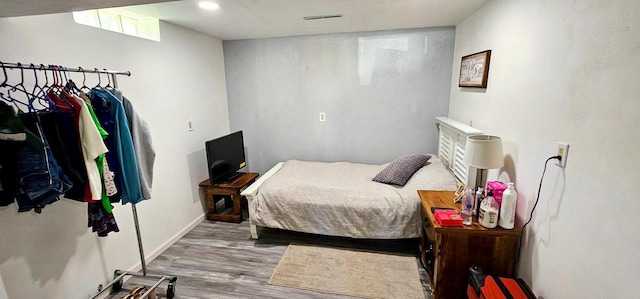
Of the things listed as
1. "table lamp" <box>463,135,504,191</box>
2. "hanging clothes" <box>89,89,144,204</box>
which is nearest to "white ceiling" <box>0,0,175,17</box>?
"hanging clothes" <box>89,89,144,204</box>

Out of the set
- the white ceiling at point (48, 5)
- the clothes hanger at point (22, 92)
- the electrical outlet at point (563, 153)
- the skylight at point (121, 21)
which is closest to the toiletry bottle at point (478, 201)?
the electrical outlet at point (563, 153)

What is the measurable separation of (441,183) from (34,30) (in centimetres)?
321

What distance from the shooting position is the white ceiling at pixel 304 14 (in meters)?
2.18

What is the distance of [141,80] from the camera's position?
237 cm

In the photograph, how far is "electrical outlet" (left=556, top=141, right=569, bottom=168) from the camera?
1280mm

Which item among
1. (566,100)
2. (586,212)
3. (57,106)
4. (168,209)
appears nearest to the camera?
(586,212)

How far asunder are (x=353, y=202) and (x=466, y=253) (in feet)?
3.41

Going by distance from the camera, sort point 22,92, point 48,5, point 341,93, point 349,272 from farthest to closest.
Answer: point 341,93, point 349,272, point 22,92, point 48,5

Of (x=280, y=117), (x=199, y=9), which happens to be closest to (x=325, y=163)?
(x=280, y=117)

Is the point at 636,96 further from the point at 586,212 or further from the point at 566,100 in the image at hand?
the point at 586,212

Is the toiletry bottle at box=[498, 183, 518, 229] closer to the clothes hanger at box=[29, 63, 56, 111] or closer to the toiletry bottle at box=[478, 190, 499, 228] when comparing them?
the toiletry bottle at box=[478, 190, 499, 228]

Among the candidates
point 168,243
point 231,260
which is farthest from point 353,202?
point 168,243

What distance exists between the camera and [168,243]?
2742 mm

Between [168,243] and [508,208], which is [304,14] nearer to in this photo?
[508,208]
